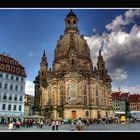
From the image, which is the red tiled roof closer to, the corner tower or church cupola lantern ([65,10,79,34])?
the corner tower

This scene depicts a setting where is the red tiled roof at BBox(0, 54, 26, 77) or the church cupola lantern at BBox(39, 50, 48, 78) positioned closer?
the red tiled roof at BBox(0, 54, 26, 77)

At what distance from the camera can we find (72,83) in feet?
210

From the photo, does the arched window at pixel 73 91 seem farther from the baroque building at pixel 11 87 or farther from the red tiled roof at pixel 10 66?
the red tiled roof at pixel 10 66

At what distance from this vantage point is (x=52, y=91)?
68.2 m

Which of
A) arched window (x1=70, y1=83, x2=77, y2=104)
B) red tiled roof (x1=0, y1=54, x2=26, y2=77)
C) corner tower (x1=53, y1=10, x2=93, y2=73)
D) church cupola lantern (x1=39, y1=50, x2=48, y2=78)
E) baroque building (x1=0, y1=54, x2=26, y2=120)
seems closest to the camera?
baroque building (x1=0, y1=54, x2=26, y2=120)

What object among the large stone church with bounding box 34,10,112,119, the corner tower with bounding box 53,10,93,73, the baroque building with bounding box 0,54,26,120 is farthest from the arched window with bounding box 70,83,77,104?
the baroque building with bounding box 0,54,26,120

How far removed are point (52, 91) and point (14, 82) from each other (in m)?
22.2

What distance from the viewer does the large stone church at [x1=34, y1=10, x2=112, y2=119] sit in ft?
208

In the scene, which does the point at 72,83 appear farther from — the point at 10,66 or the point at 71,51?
the point at 10,66

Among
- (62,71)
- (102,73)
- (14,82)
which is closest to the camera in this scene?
(14,82)
